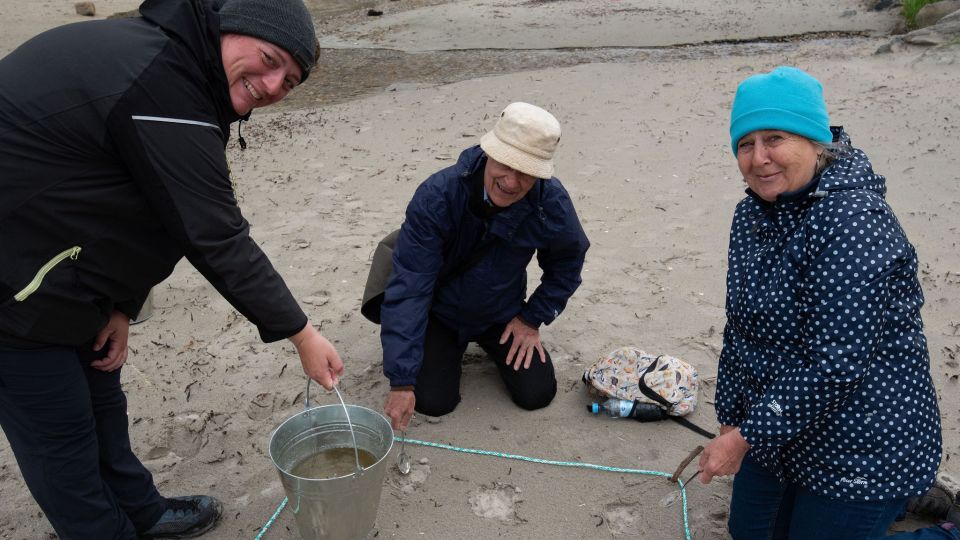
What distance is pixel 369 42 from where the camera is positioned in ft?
42.7

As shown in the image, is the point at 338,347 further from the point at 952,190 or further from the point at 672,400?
the point at 952,190

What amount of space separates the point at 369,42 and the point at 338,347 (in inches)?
400

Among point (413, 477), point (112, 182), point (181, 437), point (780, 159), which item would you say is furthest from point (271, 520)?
point (780, 159)

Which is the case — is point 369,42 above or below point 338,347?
below

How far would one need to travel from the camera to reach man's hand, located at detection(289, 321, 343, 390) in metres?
2.20

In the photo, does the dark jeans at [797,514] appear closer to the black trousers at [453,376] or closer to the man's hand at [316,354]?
the black trousers at [453,376]

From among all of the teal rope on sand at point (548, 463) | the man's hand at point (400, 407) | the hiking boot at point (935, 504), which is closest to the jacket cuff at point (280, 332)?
the teal rope on sand at point (548, 463)

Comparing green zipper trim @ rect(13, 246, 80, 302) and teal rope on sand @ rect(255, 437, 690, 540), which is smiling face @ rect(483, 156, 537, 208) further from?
green zipper trim @ rect(13, 246, 80, 302)

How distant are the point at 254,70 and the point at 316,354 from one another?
797 millimetres

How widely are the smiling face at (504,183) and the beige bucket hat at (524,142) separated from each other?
0.18 feet

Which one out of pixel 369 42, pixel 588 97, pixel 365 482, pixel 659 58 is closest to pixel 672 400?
pixel 365 482

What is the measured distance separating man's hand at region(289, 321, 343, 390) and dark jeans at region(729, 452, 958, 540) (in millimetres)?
1411

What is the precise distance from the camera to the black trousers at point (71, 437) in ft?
6.75

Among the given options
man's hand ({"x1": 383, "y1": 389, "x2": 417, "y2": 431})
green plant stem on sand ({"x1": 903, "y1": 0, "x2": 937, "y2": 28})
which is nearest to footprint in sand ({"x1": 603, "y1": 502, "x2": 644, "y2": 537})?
man's hand ({"x1": 383, "y1": 389, "x2": 417, "y2": 431})
